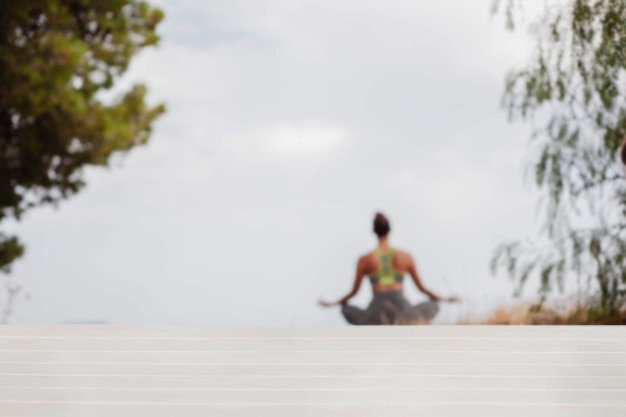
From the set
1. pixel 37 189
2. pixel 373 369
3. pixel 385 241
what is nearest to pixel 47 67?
pixel 37 189

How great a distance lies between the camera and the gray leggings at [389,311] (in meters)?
4.63

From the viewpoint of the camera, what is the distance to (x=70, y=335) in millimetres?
1732

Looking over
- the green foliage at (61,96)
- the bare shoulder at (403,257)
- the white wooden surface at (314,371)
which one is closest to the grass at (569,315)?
the bare shoulder at (403,257)

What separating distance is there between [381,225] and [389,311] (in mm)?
449

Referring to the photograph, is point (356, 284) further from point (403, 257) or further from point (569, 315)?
point (569, 315)

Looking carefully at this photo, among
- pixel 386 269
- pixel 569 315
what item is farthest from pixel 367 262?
pixel 569 315

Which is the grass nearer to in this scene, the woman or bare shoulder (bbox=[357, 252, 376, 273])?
the woman

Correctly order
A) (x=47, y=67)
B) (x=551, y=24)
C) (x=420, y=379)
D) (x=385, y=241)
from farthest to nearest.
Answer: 1. (x=47, y=67)
2. (x=551, y=24)
3. (x=385, y=241)
4. (x=420, y=379)

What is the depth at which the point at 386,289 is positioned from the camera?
4.61 meters

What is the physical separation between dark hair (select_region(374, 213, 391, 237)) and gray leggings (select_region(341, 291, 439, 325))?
1.01 ft

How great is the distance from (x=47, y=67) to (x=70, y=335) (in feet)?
22.9

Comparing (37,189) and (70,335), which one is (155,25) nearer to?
(37,189)

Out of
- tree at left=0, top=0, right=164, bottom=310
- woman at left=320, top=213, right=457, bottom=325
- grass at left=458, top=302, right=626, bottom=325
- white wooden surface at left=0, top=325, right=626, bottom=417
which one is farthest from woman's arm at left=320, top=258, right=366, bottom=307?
tree at left=0, top=0, right=164, bottom=310

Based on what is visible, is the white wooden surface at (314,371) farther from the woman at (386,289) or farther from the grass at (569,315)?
the grass at (569,315)
